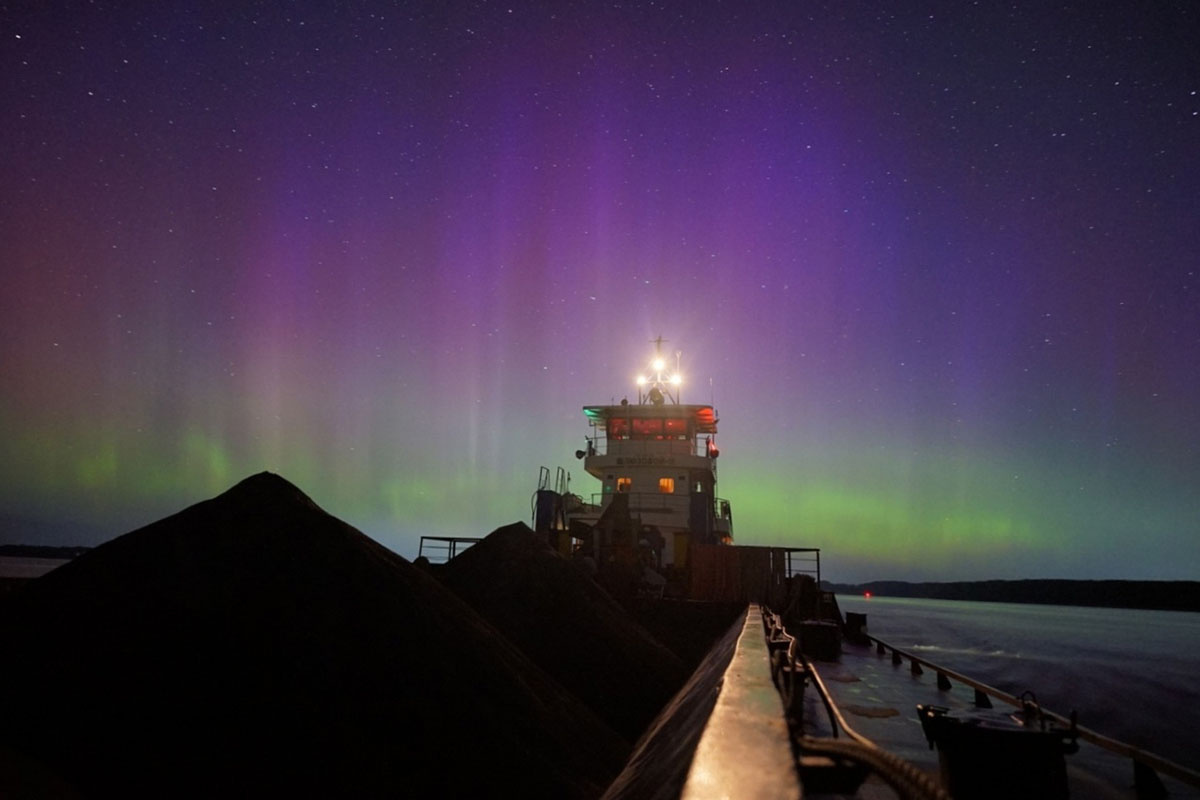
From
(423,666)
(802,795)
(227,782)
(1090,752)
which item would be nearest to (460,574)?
(423,666)

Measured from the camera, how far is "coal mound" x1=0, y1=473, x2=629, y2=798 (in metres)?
4.96

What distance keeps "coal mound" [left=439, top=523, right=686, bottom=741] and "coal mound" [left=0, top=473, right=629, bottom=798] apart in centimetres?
287

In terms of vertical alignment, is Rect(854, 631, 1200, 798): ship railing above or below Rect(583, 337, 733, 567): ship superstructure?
below

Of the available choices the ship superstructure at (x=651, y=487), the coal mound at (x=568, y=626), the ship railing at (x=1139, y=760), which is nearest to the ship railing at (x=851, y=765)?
the ship railing at (x=1139, y=760)

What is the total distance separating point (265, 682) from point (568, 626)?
272 inches

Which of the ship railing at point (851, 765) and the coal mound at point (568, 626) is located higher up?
the ship railing at point (851, 765)

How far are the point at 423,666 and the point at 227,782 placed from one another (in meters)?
1.86

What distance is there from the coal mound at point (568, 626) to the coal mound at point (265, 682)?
9.40ft

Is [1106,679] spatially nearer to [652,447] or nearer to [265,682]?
[652,447]

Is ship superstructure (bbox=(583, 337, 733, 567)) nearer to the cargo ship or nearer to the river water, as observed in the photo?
the cargo ship

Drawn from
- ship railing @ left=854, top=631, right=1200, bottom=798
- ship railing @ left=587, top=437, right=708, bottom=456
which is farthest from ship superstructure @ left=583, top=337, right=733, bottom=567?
ship railing @ left=854, top=631, right=1200, bottom=798

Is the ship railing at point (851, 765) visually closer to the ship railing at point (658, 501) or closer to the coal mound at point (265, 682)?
the coal mound at point (265, 682)

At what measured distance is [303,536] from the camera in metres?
7.57

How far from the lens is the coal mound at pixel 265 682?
496 centimetres
